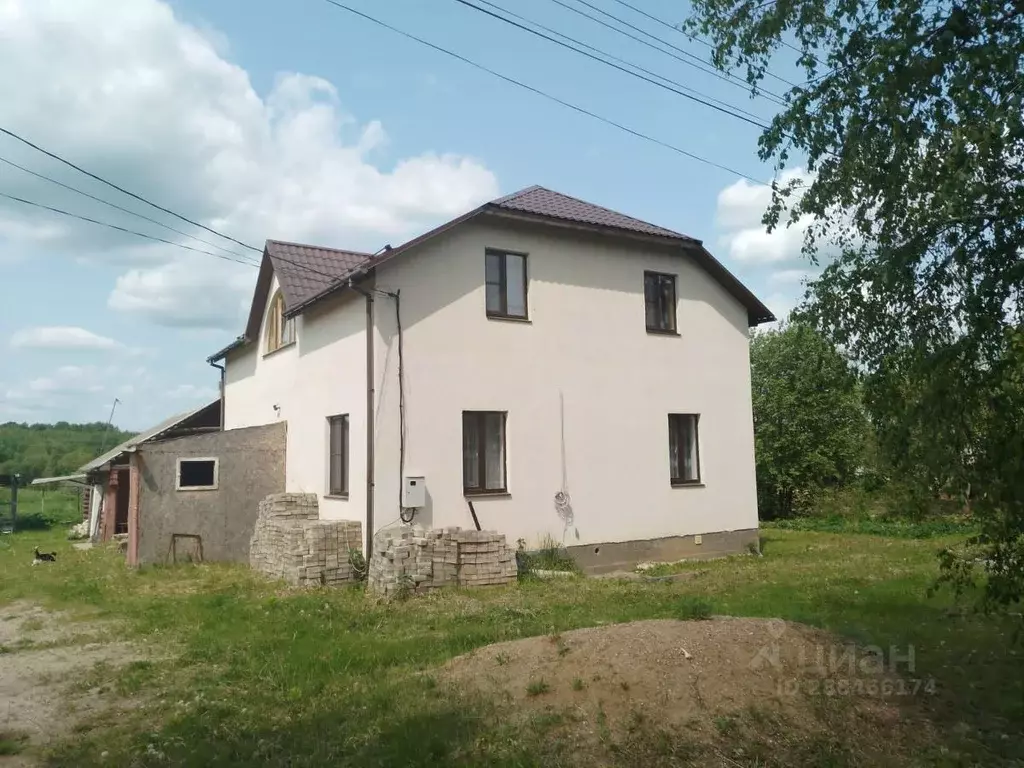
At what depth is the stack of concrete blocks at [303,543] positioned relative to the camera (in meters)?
12.3

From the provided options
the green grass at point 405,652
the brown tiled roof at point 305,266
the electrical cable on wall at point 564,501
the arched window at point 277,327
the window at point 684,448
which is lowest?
the green grass at point 405,652

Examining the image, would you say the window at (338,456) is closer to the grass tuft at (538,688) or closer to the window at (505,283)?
the window at (505,283)

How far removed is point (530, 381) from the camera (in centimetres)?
1395

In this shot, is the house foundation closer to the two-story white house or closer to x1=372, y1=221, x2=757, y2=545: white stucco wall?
the two-story white house

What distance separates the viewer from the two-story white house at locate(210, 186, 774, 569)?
1276 centimetres

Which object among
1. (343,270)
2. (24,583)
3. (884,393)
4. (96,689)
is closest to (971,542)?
(884,393)

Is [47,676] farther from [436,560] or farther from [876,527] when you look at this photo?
[876,527]

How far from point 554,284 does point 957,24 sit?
9.30 metres

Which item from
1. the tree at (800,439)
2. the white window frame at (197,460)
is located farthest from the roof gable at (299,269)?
the tree at (800,439)

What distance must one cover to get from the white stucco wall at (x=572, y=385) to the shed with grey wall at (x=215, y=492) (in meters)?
4.30

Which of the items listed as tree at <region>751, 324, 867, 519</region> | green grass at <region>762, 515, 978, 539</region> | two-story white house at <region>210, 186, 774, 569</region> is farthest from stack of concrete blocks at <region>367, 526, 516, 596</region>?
tree at <region>751, 324, 867, 519</region>

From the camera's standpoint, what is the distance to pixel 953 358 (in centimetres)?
516

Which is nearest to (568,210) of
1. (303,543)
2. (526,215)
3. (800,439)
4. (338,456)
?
(526,215)

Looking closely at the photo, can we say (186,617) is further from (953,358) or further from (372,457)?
(953,358)
